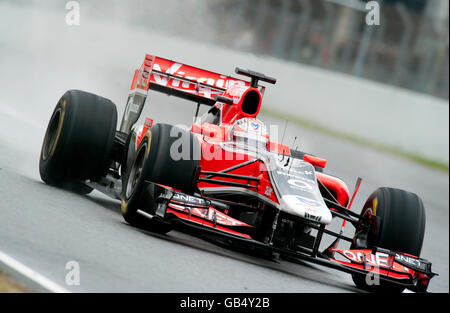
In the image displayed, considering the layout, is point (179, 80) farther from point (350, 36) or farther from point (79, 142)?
point (350, 36)

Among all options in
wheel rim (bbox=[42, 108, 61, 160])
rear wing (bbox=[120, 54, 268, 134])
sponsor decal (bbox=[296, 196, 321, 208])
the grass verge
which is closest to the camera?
sponsor decal (bbox=[296, 196, 321, 208])

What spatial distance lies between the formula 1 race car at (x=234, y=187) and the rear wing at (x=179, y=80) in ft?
2.15

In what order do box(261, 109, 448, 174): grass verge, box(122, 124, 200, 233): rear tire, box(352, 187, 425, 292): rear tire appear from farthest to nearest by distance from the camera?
box(261, 109, 448, 174): grass verge → box(352, 187, 425, 292): rear tire → box(122, 124, 200, 233): rear tire

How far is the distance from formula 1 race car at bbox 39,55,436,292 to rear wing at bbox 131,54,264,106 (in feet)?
2.15

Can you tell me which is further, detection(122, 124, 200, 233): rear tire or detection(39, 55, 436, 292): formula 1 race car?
detection(122, 124, 200, 233): rear tire

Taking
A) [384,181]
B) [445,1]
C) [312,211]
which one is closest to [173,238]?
[312,211]

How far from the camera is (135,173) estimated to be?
767cm

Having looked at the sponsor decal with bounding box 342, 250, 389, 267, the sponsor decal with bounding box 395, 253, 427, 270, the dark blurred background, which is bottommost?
the sponsor decal with bounding box 342, 250, 389, 267

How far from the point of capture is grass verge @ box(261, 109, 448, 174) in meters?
18.6

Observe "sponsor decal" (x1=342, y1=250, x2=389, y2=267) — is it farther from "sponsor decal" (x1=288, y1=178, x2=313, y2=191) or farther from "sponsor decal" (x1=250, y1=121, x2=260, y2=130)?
"sponsor decal" (x1=250, y1=121, x2=260, y2=130)

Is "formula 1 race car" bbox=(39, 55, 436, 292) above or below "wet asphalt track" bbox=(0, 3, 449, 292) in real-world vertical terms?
above

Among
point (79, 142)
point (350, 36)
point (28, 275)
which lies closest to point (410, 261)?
point (79, 142)

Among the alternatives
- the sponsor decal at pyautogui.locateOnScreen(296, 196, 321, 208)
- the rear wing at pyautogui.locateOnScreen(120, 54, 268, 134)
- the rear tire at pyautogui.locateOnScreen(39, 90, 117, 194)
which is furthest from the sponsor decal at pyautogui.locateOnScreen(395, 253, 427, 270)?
the rear tire at pyautogui.locateOnScreen(39, 90, 117, 194)

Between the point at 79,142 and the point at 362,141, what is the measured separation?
12796 millimetres
